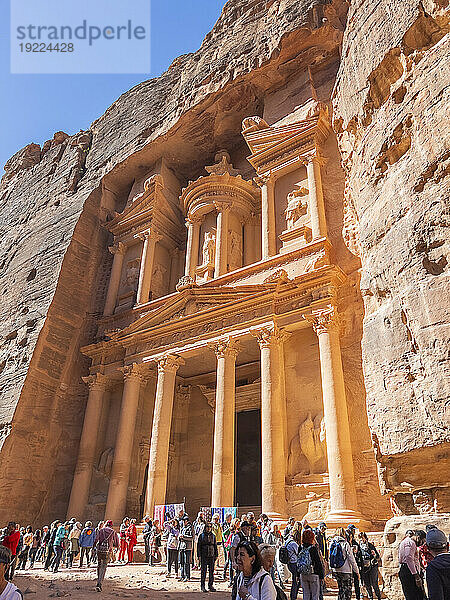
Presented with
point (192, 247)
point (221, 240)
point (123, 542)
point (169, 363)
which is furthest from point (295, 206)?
point (123, 542)

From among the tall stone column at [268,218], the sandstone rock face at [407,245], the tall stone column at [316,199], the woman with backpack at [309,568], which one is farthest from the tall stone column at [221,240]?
the woman with backpack at [309,568]

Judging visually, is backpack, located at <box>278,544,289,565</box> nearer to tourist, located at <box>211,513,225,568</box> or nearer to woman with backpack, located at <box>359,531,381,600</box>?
woman with backpack, located at <box>359,531,381,600</box>

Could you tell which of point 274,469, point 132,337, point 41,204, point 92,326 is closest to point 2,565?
point 274,469

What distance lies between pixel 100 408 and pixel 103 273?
7967 mm

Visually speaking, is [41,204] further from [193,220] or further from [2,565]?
[2,565]

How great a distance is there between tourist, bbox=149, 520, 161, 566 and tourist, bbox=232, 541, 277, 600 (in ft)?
35.1

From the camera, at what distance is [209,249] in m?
21.6

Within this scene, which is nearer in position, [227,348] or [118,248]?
[227,348]

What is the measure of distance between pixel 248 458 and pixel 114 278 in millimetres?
10996

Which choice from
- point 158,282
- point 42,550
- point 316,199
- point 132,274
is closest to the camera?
point 42,550

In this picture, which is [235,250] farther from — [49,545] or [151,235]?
[49,545]

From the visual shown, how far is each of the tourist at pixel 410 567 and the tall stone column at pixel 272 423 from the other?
28.8 feet

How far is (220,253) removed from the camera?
20562 millimetres

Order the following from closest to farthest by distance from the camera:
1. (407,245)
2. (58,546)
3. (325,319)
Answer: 1. (407,245)
2. (58,546)
3. (325,319)
